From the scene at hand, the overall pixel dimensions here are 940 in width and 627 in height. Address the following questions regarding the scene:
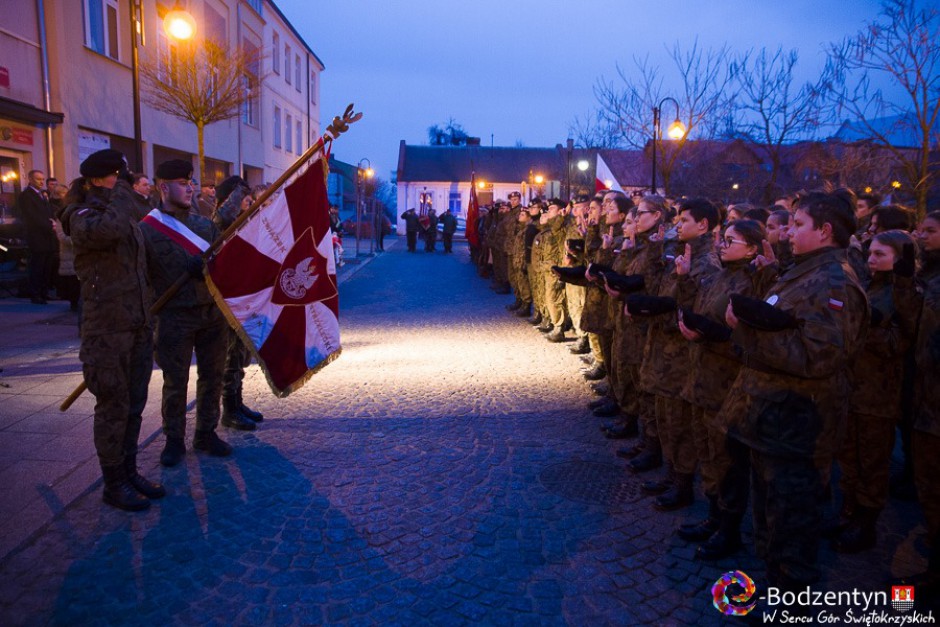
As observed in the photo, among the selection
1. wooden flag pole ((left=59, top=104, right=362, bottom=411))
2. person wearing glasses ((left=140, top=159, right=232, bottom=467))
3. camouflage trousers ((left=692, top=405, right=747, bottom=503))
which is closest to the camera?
camouflage trousers ((left=692, top=405, right=747, bottom=503))

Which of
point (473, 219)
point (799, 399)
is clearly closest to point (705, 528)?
Result: point (799, 399)

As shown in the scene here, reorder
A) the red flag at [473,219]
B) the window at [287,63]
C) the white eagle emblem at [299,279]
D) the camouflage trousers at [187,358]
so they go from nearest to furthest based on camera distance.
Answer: the camouflage trousers at [187,358] < the white eagle emblem at [299,279] < the red flag at [473,219] < the window at [287,63]

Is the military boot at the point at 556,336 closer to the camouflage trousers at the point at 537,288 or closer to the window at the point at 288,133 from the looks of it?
the camouflage trousers at the point at 537,288

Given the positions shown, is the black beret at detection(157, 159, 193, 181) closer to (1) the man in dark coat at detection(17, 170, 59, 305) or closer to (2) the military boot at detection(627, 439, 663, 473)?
(2) the military boot at detection(627, 439, 663, 473)

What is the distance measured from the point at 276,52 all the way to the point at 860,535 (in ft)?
106

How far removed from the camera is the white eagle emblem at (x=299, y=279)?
502 centimetres

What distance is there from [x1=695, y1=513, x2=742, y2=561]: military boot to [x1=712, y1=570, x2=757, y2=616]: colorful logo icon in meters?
0.18

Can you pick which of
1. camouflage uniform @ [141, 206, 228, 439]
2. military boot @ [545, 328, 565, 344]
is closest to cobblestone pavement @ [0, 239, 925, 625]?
camouflage uniform @ [141, 206, 228, 439]

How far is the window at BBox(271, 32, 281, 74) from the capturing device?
30.1 m

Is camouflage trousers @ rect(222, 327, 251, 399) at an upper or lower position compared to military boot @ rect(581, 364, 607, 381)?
upper

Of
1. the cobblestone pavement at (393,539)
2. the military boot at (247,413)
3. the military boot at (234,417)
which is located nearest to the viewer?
the cobblestone pavement at (393,539)

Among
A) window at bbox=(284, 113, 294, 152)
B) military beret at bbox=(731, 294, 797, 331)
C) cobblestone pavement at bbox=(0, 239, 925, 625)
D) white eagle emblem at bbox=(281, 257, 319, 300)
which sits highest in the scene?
window at bbox=(284, 113, 294, 152)

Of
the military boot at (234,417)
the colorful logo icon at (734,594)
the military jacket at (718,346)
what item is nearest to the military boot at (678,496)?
the military jacket at (718,346)

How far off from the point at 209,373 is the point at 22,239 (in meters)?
10.1
